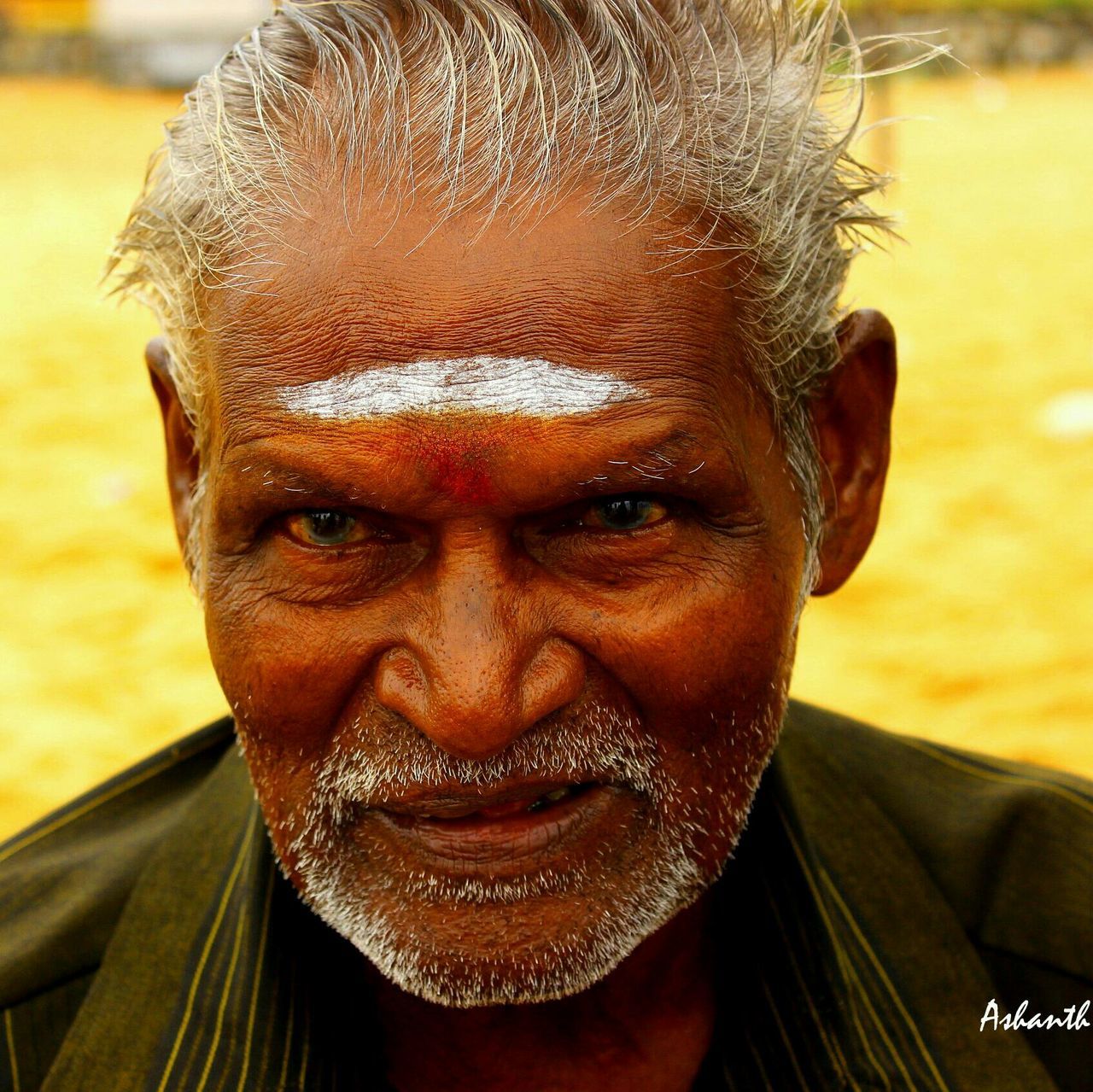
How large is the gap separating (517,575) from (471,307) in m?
0.35

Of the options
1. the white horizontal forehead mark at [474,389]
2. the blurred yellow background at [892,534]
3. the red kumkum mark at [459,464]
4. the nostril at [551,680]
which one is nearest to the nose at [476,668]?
the nostril at [551,680]

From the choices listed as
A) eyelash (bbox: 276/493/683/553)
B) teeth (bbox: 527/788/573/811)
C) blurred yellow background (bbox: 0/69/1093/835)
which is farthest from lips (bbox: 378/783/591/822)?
blurred yellow background (bbox: 0/69/1093/835)

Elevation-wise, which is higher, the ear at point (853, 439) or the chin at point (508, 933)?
the ear at point (853, 439)

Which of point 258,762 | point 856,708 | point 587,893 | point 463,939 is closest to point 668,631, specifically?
point 587,893

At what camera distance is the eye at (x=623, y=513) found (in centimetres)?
183

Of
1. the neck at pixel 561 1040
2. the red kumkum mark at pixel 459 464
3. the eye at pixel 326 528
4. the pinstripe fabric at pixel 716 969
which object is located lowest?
the neck at pixel 561 1040

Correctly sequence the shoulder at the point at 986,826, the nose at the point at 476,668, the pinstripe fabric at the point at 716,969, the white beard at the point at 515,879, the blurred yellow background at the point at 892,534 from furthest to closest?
the blurred yellow background at the point at 892,534 → the shoulder at the point at 986,826 → the pinstripe fabric at the point at 716,969 → the white beard at the point at 515,879 → the nose at the point at 476,668

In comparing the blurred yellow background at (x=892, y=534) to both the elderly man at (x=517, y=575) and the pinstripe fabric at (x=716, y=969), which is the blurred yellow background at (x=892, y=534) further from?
the pinstripe fabric at (x=716, y=969)

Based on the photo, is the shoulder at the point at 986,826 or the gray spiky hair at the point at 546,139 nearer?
the gray spiky hair at the point at 546,139

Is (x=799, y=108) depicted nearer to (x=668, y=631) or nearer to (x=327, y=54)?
(x=327, y=54)

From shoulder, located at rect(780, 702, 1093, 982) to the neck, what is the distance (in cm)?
50

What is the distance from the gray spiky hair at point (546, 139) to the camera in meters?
1.80

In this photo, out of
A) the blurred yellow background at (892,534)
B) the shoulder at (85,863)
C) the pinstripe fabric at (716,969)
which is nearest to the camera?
the pinstripe fabric at (716,969)

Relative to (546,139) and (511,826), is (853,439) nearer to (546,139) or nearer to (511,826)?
(546,139)
